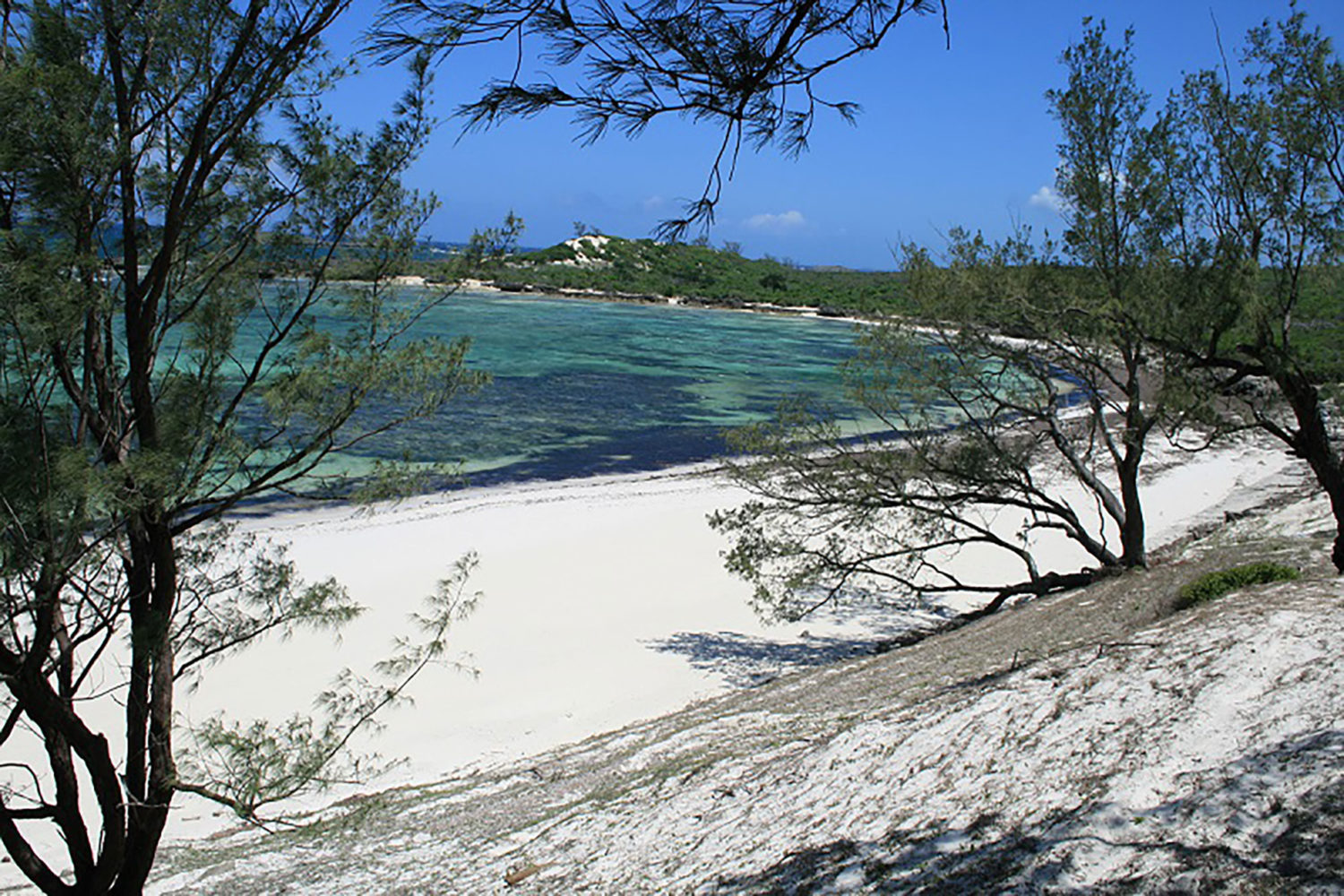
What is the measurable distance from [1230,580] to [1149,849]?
4.95 m

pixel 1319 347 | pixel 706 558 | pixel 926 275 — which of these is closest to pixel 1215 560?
pixel 1319 347

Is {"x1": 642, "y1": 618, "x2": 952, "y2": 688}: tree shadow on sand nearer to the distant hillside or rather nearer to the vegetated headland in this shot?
the vegetated headland

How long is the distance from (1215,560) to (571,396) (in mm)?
24778

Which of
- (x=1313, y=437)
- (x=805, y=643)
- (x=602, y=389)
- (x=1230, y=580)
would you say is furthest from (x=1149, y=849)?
(x=602, y=389)

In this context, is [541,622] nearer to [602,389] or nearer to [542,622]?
[542,622]

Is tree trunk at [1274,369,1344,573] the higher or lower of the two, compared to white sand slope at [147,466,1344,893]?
higher

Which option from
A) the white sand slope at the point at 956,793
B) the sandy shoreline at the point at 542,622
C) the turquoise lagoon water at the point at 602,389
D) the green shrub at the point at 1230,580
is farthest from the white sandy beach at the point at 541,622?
the green shrub at the point at 1230,580

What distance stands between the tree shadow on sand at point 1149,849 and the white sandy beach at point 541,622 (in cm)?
322

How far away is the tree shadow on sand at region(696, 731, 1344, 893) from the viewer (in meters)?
3.50

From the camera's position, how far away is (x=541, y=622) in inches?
509

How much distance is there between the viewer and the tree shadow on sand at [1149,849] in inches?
138

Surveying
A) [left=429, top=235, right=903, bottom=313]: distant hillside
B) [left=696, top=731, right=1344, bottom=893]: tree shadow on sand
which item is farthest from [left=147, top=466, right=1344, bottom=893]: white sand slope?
[left=429, top=235, right=903, bottom=313]: distant hillside

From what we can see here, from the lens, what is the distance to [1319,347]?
361 inches

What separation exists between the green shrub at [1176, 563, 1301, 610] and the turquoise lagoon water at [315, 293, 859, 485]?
18.7 ft
